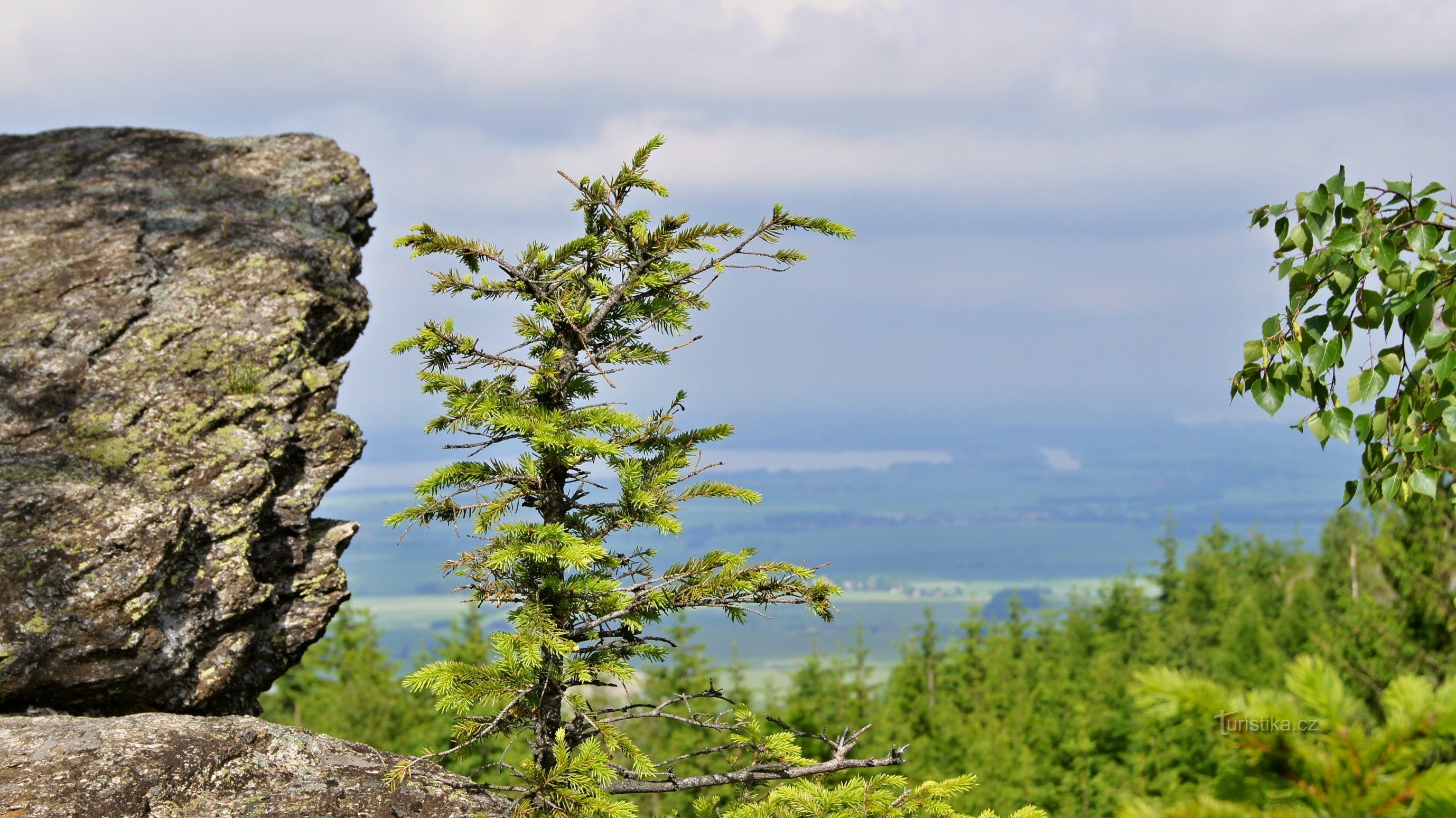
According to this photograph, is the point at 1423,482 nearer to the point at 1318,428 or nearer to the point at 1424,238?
the point at 1318,428

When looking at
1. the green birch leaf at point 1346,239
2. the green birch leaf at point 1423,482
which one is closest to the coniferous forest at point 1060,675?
the green birch leaf at point 1423,482

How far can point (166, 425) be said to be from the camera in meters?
7.35

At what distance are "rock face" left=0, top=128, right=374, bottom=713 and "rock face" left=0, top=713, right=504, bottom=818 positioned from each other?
746 millimetres

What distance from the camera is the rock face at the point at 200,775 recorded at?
5.13 m

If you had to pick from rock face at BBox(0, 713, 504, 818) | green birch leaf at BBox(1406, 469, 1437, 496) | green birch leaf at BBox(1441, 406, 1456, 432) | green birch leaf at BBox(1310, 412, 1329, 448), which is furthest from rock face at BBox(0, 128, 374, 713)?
green birch leaf at BBox(1441, 406, 1456, 432)

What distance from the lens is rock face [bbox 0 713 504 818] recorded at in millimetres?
5129

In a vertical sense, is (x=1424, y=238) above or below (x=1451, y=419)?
above

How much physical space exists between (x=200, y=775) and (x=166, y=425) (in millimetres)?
2892

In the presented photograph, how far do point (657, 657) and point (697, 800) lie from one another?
1204 millimetres

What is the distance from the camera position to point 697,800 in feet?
22.7

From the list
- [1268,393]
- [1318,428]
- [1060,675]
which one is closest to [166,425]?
[1268,393]

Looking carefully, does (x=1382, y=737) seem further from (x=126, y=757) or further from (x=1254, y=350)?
(x=126, y=757)

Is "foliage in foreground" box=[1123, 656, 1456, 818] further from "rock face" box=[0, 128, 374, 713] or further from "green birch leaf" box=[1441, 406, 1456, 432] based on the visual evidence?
"rock face" box=[0, 128, 374, 713]

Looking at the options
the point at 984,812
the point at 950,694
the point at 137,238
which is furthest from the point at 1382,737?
the point at 950,694
